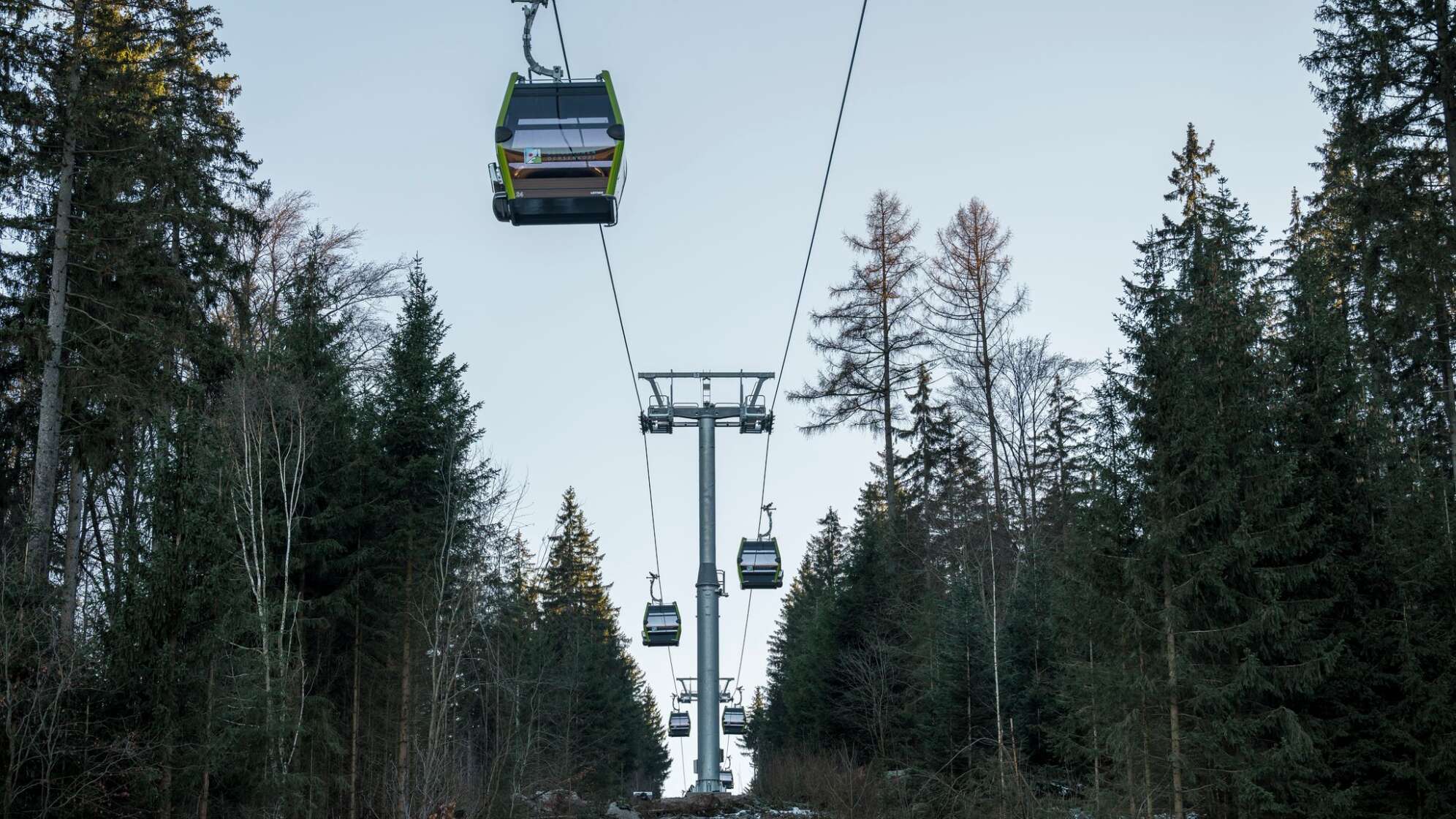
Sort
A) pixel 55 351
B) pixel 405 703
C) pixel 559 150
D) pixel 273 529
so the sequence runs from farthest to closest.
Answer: pixel 405 703
pixel 273 529
pixel 55 351
pixel 559 150

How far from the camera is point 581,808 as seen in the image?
32.5m

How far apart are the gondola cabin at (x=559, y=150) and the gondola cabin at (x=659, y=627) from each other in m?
21.9

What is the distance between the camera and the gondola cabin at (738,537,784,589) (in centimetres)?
3438

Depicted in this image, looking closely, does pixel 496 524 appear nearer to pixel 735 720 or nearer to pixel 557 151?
pixel 735 720

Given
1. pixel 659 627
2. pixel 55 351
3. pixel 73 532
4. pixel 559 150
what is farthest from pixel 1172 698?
pixel 73 532

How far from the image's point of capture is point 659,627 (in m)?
35.9

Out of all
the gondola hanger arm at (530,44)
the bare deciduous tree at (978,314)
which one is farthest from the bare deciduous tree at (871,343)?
the gondola hanger arm at (530,44)

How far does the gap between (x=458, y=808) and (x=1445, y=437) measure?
24182 mm

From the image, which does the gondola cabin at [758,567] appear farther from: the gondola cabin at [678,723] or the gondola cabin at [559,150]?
the gondola cabin at [559,150]

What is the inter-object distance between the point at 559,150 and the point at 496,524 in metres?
21.6

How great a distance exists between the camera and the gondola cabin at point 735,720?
44250 millimetres

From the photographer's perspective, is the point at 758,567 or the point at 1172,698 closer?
the point at 1172,698

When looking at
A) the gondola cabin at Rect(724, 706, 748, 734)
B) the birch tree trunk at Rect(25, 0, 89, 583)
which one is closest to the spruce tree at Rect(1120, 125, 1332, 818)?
the birch tree trunk at Rect(25, 0, 89, 583)

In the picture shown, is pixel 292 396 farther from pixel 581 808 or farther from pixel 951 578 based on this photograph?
pixel 951 578
